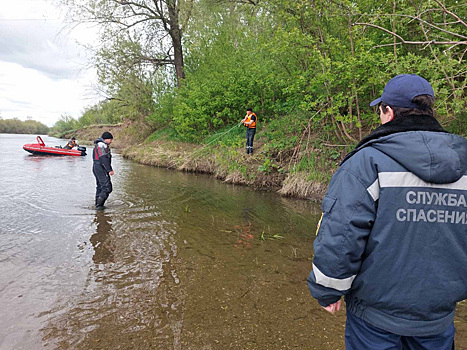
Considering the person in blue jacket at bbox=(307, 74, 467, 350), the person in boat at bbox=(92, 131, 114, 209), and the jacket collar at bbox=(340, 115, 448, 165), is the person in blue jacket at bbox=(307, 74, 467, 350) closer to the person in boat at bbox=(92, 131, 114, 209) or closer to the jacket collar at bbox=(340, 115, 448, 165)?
the jacket collar at bbox=(340, 115, 448, 165)

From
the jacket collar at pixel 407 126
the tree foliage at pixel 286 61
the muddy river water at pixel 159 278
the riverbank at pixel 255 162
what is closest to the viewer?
the jacket collar at pixel 407 126

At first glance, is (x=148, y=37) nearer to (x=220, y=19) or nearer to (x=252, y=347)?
(x=220, y=19)

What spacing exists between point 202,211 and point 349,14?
6363mm

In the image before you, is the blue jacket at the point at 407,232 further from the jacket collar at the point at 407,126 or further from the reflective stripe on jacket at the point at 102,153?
the reflective stripe on jacket at the point at 102,153

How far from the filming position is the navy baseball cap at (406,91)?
1645mm

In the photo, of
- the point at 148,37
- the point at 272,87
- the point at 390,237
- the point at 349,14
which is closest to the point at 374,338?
the point at 390,237

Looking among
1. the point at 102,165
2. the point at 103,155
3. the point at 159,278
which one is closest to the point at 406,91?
the point at 159,278

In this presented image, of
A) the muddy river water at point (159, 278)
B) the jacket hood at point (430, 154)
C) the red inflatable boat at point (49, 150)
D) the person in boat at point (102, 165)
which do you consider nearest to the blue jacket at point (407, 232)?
the jacket hood at point (430, 154)

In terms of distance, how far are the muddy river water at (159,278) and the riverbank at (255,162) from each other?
175cm

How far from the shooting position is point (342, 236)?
158 cm

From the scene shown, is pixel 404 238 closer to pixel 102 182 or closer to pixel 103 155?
pixel 103 155

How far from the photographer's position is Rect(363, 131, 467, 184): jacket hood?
→ 1.47 meters

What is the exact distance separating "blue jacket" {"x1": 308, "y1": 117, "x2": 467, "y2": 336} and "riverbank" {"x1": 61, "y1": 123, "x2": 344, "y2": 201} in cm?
782

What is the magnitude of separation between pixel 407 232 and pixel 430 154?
41 cm
